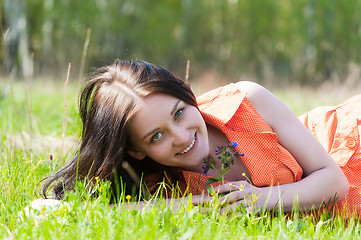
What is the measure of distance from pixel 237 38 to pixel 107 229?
23228mm

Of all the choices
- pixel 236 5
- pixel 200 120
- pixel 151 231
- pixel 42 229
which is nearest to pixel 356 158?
pixel 200 120

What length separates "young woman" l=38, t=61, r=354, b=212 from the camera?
2102mm

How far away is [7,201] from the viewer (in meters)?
2.12

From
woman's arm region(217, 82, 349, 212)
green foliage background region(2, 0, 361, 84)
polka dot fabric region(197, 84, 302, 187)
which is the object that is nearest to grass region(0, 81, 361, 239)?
woman's arm region(217, 82, 349, 212)

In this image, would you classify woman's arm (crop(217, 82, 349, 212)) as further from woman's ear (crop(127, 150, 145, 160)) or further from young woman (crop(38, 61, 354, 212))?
woman's ear (crop(127, 150, 145, 160))

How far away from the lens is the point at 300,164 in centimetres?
236

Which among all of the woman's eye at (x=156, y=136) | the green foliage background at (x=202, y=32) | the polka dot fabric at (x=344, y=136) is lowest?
the green foliage background at (x=202, y=32)

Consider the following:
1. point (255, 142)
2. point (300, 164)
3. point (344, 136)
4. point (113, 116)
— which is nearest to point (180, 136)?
point (113, 116)

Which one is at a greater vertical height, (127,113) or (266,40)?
(127,113)

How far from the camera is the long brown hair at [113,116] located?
214 centimetres

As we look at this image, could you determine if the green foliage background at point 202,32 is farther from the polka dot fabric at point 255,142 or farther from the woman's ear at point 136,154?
the woman's ear at point 136,154

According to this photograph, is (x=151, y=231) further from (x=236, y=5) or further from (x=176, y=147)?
(x=236, y=5)

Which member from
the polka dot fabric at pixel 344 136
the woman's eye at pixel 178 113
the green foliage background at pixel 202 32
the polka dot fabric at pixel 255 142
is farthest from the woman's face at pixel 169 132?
the green foliage background at pixel 202 32

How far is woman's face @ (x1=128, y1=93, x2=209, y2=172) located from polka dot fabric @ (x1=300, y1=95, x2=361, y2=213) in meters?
0.73
